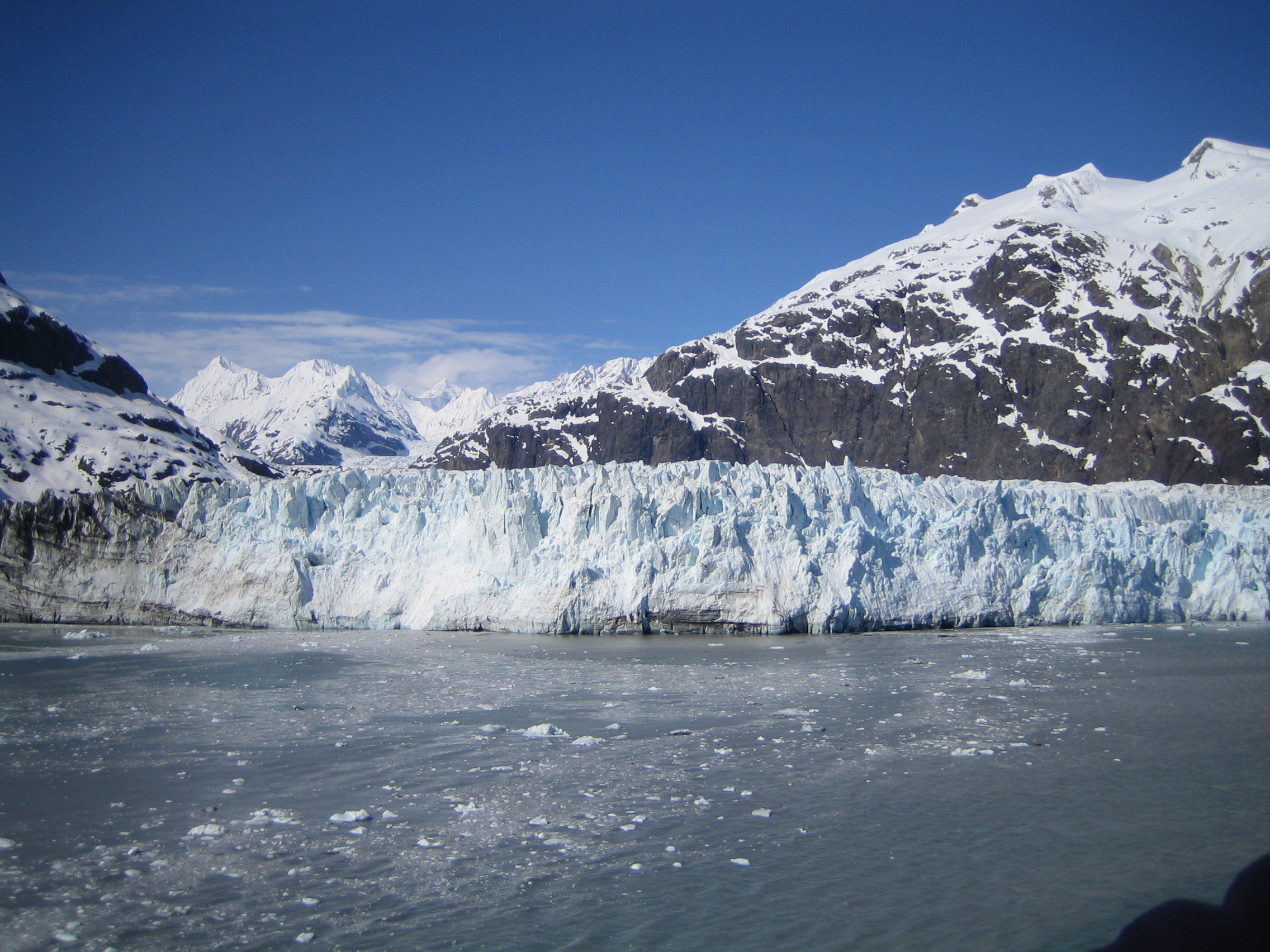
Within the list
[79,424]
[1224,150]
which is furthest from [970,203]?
[79,424]

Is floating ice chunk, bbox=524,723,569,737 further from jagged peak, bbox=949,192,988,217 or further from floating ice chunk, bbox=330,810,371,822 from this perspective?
jagged peak, bbox=949,192,988,217

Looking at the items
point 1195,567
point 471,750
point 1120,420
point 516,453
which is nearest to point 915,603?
point 1195,567

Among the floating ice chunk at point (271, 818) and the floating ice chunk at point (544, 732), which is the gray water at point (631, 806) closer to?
the floating ice chunk at point (271, 818)

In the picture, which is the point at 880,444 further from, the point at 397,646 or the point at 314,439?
the point at 314,439

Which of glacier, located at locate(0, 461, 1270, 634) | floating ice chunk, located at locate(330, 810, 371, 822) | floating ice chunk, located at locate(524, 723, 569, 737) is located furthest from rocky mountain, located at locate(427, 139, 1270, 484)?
floating ice chunk, located at locate(330, 810, 371, 822)

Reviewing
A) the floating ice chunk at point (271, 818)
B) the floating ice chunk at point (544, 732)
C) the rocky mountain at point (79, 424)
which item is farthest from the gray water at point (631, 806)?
the rocky mountain at point (79, 424)

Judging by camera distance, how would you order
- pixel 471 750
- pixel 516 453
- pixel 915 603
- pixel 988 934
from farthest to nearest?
pixel 516 453 → pixel 915 603 → pixel 471 750 → pixel 988 934
